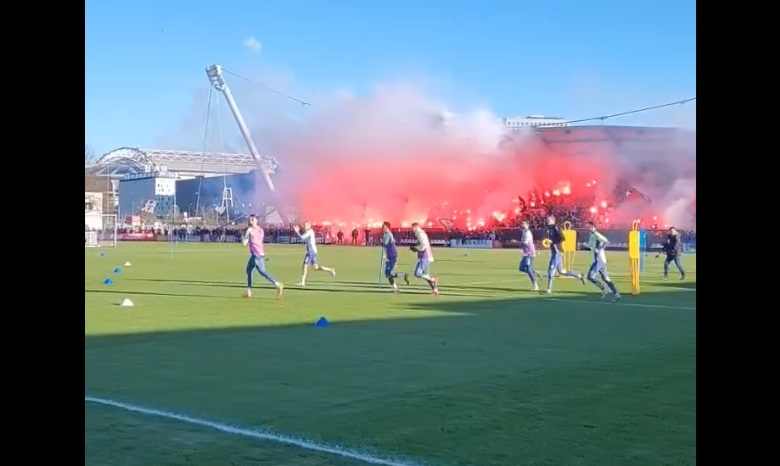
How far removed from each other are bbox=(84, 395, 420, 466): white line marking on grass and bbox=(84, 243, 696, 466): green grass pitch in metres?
0.08

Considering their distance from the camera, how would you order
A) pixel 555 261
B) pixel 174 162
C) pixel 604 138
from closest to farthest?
pixel 555 261 → pixel 604 138 → pixel 174 162

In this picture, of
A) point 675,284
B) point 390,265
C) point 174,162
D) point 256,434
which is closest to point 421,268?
point 390,265

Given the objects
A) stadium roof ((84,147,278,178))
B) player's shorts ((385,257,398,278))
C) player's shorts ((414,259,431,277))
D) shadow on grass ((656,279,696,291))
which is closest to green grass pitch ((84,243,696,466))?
player's shorts ((414,259,431,277))

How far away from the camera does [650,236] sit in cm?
4994

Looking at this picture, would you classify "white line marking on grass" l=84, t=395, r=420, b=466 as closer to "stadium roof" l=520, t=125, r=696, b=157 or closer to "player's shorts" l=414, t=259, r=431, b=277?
"player's shorts" l=414, t=259, r=431, b=277

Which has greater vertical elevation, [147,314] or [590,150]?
[590,150]

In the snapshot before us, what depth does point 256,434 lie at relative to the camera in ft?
18.8

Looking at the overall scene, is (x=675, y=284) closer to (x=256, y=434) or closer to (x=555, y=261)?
(x=555, y=261)

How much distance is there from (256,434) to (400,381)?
7.85 feet

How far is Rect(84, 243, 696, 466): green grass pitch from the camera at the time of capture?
535 cm
